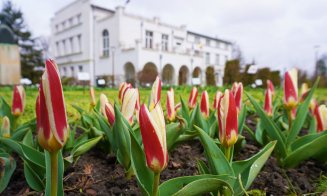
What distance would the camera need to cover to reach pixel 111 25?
26.5 m

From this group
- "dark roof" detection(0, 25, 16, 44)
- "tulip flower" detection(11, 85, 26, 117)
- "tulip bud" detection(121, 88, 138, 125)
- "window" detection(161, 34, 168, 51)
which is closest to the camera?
"tulip bud" detection(121, 88, 138, 125)

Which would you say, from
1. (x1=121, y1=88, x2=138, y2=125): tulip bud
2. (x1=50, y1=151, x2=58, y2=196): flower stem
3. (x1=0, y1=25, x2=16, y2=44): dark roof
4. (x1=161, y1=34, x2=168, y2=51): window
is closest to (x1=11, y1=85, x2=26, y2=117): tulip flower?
(x1=121, y1=88, x2=138, y2=125): tulip bud

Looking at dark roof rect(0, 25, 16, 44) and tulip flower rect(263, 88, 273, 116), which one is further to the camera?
dark roof rect(0, 25, 16, 44)

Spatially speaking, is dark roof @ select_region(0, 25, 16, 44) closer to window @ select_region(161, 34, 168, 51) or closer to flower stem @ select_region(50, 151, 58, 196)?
flower stem @ select_region(50, 151, 58, 196)

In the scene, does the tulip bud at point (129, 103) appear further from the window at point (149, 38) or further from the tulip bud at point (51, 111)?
the window at point (149, 38)

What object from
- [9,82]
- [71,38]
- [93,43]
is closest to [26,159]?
[9,82]

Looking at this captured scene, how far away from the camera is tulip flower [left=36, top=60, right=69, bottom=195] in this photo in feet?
2.26

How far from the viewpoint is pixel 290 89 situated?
1.65 meters

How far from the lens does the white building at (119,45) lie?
25.2 m

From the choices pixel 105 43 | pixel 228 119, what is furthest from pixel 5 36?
pixel 105 43

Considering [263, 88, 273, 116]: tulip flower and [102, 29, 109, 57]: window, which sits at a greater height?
[102, 29, 109, 57]: window

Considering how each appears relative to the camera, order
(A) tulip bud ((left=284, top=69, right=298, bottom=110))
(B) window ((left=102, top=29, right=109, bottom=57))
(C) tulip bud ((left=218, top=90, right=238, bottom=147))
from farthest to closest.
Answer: (B) window ((left=102, top=29, right=109, bottom=57))
(A) tulip bud ((left=284, top=69, right=298, bottom=110))
(C) tulip bud ((left=218, top=90, right=238, bottom=147))

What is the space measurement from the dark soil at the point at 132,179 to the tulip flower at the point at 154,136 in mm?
387

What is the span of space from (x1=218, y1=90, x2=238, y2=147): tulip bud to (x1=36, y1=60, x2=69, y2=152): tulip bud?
54 cm
